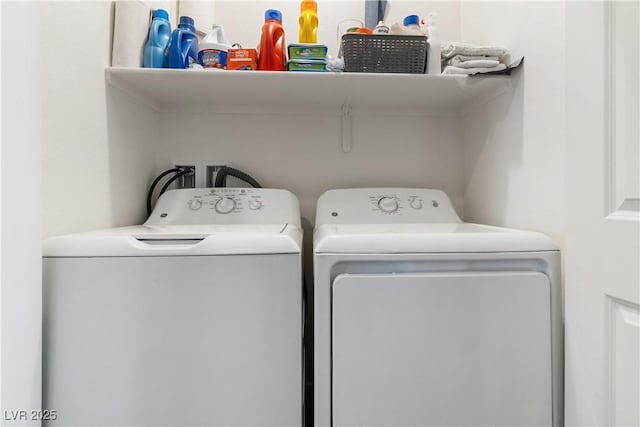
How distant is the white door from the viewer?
27.8 inches

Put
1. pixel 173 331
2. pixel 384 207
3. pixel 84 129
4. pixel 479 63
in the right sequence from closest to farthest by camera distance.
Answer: pixel 173 331
pixel 84 129
pixel 479 63
pixel 384 207

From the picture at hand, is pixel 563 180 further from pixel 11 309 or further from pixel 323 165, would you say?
pixel 11 309

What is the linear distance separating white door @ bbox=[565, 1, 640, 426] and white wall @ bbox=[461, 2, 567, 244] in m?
0.12

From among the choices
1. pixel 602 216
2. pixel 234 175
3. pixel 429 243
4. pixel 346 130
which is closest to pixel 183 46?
pixel 234 175

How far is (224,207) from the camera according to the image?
54.0 inches

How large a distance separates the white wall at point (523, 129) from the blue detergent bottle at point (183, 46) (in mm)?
1128

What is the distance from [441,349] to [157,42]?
52.3 inches

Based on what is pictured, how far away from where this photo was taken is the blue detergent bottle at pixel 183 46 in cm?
124

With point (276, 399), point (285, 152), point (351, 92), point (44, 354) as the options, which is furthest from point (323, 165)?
point (44, 354)

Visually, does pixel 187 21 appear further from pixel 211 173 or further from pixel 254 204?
pixel 254 204

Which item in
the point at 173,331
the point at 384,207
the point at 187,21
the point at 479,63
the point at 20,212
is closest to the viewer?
the point at 20,212

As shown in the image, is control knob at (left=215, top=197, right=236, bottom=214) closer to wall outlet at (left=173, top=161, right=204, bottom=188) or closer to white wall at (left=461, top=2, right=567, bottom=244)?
wall outlet at (left=173, top=161, right=204, bottom=188)

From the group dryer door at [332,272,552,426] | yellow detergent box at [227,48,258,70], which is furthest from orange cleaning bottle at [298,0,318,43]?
dryer door at [332,272,552,426]

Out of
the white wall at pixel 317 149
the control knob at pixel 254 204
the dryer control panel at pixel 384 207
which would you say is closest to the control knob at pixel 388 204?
the dryer control panel at pixel 384 207
